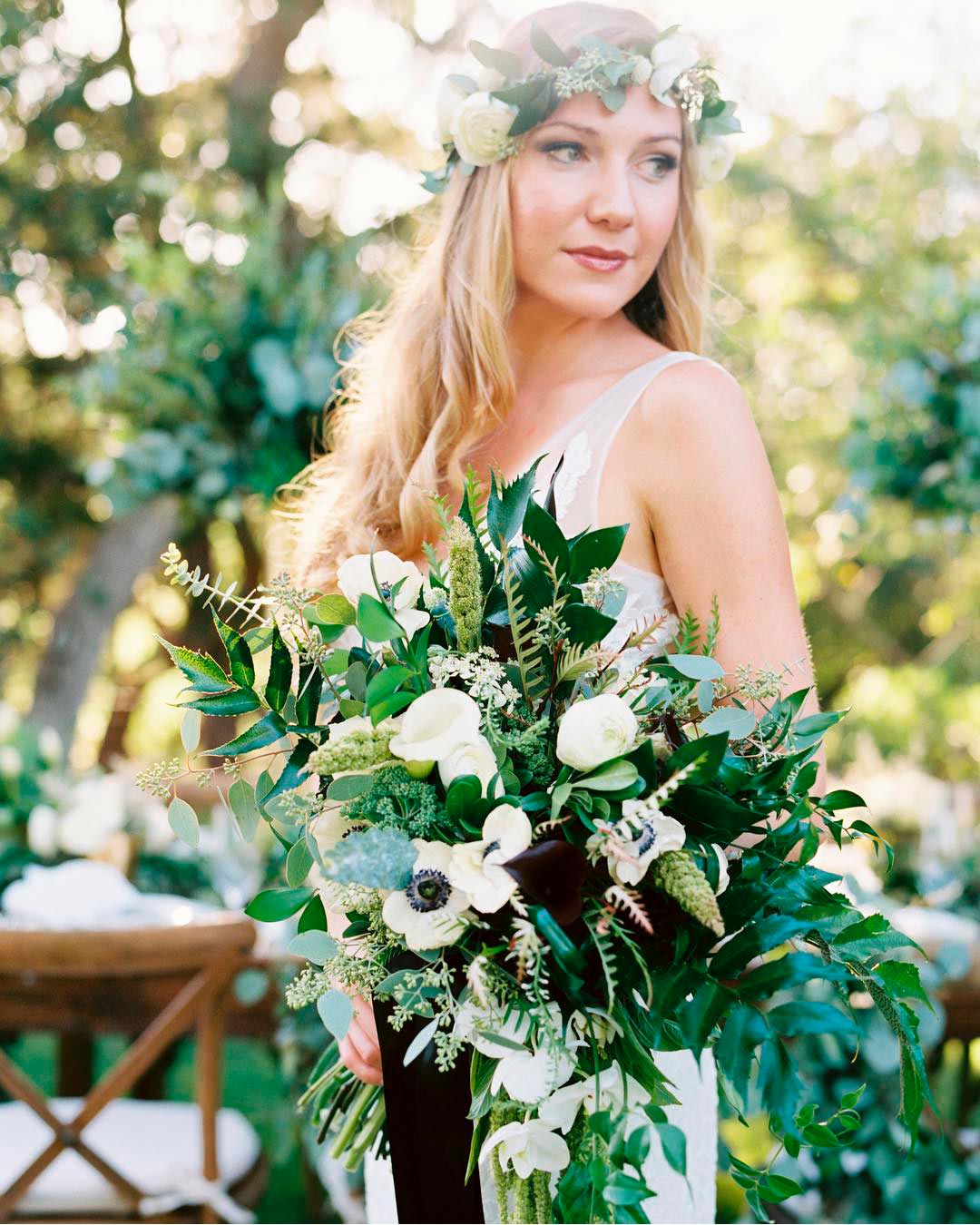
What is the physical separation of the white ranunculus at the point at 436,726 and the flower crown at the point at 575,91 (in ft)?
3.81

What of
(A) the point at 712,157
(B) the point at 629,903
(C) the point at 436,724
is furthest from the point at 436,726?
(A) the point at 712,157

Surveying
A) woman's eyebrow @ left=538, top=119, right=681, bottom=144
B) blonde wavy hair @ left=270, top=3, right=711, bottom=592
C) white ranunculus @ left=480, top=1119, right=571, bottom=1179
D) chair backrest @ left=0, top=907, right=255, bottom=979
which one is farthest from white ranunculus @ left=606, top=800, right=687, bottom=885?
chair backrest @ left=0, top=907, right=255, bottom=979

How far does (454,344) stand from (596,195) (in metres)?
0.39

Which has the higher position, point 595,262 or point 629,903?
point 595,262

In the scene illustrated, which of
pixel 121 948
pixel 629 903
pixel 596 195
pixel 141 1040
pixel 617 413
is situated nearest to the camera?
pixel 629 903

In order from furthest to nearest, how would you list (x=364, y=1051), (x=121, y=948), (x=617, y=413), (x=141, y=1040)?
(x=141, y=1040)
(x=121, y=948)
(x=617, y=413)
(x=364, y=1051)

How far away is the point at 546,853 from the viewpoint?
1.08 metres

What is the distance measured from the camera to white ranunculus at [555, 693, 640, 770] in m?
1.12

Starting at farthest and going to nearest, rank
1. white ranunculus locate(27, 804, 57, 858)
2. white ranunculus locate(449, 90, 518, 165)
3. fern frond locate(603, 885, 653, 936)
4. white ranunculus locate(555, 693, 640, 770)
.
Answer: white ranunculus locate(27, 804, 57, 858) < white ranunculus locate(449, 90, 518, 165) < white ranunculus locate(555, 693, 640, 770) < fern frond locate(603, 885, 653, 936)

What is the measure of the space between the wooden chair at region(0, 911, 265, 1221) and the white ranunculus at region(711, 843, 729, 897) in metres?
1.85

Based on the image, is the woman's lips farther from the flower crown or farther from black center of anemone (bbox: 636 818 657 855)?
black center of anemone (bbox: 636 818 657 855)

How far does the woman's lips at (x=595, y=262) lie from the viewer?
1968 mm

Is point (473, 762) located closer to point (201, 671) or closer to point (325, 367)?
point (201, 671)

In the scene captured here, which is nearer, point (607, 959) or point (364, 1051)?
point (607, 959)
